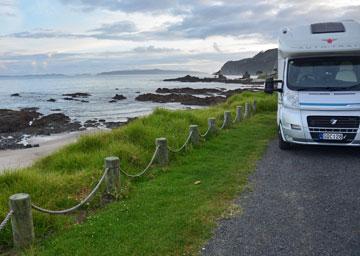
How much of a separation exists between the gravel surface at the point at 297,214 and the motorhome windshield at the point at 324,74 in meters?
1.85

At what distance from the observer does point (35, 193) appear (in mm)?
5980

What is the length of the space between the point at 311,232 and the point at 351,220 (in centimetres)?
74

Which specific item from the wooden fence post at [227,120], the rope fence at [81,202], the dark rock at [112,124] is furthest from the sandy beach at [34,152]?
the rope fence at [81,202]

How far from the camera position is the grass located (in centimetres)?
463

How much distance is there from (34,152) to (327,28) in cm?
1295

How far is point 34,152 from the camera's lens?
17266mm

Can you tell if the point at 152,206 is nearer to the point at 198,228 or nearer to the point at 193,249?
the point at 198,228

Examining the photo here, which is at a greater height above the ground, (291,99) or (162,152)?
(291,99)

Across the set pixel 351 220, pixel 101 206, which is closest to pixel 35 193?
pixel 101 206

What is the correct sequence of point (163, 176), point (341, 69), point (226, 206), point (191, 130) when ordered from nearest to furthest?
point (226, 206)
point (163, 176)
point (341, 69)
point (191, 130)

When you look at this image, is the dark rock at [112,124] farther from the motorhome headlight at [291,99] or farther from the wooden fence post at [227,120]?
the motorhome headlight at [291,99]

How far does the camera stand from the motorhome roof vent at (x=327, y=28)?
9.80m

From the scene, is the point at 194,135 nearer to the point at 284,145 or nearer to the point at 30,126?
the point at 284,145

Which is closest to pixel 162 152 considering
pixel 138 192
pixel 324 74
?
pixel 138 192
